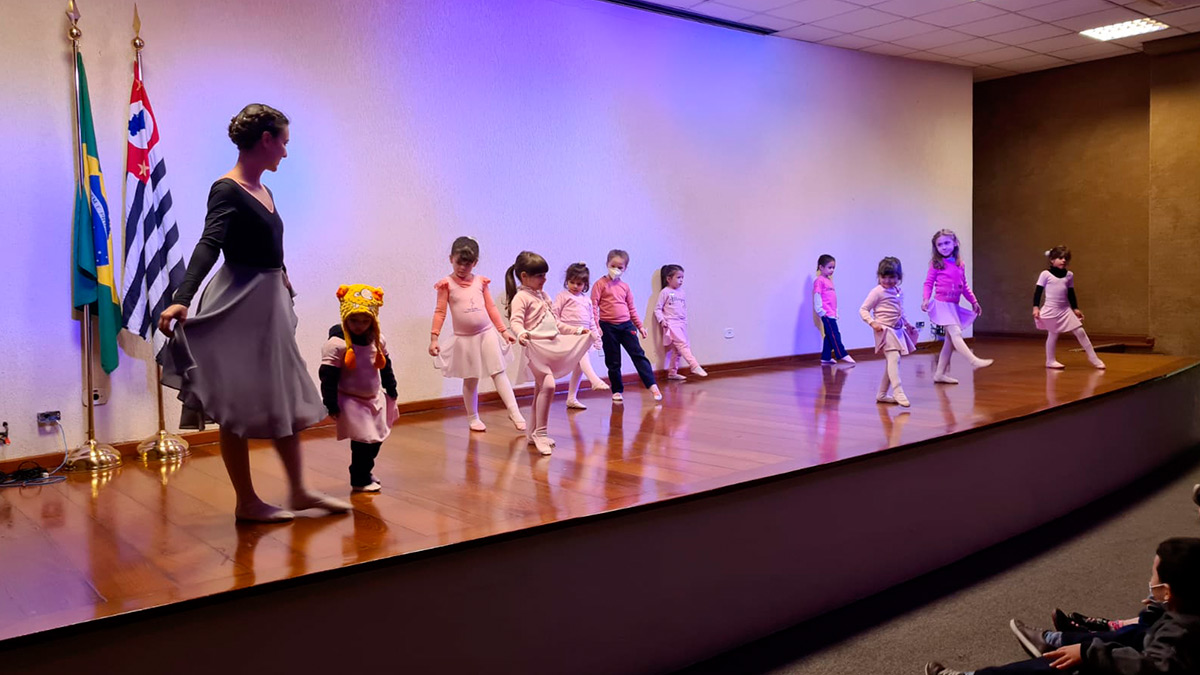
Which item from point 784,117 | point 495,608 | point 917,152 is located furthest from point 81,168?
point 917,152

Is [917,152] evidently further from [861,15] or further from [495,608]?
[495,608]

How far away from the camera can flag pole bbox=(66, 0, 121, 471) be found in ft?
15.3

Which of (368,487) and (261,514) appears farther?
(368,487)

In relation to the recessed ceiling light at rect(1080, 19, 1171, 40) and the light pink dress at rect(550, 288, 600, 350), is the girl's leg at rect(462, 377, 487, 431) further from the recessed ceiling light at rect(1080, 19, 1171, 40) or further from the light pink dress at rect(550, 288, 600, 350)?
the recessed ceiling light at rect(1080, 19, 1171, 40)

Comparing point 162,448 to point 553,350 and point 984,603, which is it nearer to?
point 553,350

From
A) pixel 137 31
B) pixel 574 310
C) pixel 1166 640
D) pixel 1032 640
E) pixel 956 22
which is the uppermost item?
pixel 956 22

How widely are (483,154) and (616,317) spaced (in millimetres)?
1592

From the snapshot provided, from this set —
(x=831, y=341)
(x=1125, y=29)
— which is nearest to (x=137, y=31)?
(x=831, y=341)

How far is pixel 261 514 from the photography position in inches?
128

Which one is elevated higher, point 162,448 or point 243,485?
point 243,485

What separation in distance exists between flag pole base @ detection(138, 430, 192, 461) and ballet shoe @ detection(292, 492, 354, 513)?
184 centimetres

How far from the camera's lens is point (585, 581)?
2949 mm

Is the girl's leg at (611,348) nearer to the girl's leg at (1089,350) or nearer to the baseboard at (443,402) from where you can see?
the baseboard at (443,402)

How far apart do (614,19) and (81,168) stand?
4301 millimetres
